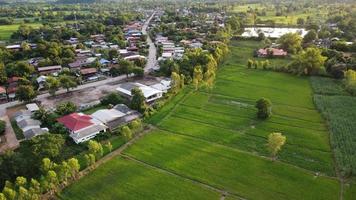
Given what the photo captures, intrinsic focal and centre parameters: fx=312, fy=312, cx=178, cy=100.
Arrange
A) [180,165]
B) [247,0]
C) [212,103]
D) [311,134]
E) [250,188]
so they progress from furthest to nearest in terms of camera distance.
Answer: [247,0] < [212,103] < [311,134] < [180,165] < [250,188]

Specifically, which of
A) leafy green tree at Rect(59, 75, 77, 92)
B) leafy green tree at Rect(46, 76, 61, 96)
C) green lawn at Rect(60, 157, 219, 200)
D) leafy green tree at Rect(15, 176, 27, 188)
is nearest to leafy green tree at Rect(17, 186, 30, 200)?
leafy green tree at Rect(15, 176, 27, 188)

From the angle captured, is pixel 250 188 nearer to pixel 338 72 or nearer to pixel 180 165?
pixel 180 165

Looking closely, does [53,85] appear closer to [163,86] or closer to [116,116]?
[116,116]

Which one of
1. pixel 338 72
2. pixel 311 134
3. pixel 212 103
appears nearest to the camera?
pixel 311 134

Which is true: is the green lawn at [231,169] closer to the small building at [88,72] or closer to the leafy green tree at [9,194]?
the leafy green tree at [9,194]

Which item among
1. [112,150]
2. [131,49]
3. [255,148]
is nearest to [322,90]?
[255,148]

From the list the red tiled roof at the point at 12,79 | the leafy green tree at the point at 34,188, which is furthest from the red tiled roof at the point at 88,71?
the leafy green tree at the point at 34,188

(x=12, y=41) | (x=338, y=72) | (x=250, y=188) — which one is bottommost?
(x=250, y=188)

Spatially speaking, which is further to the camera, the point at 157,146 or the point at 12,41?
the point at 12,41
